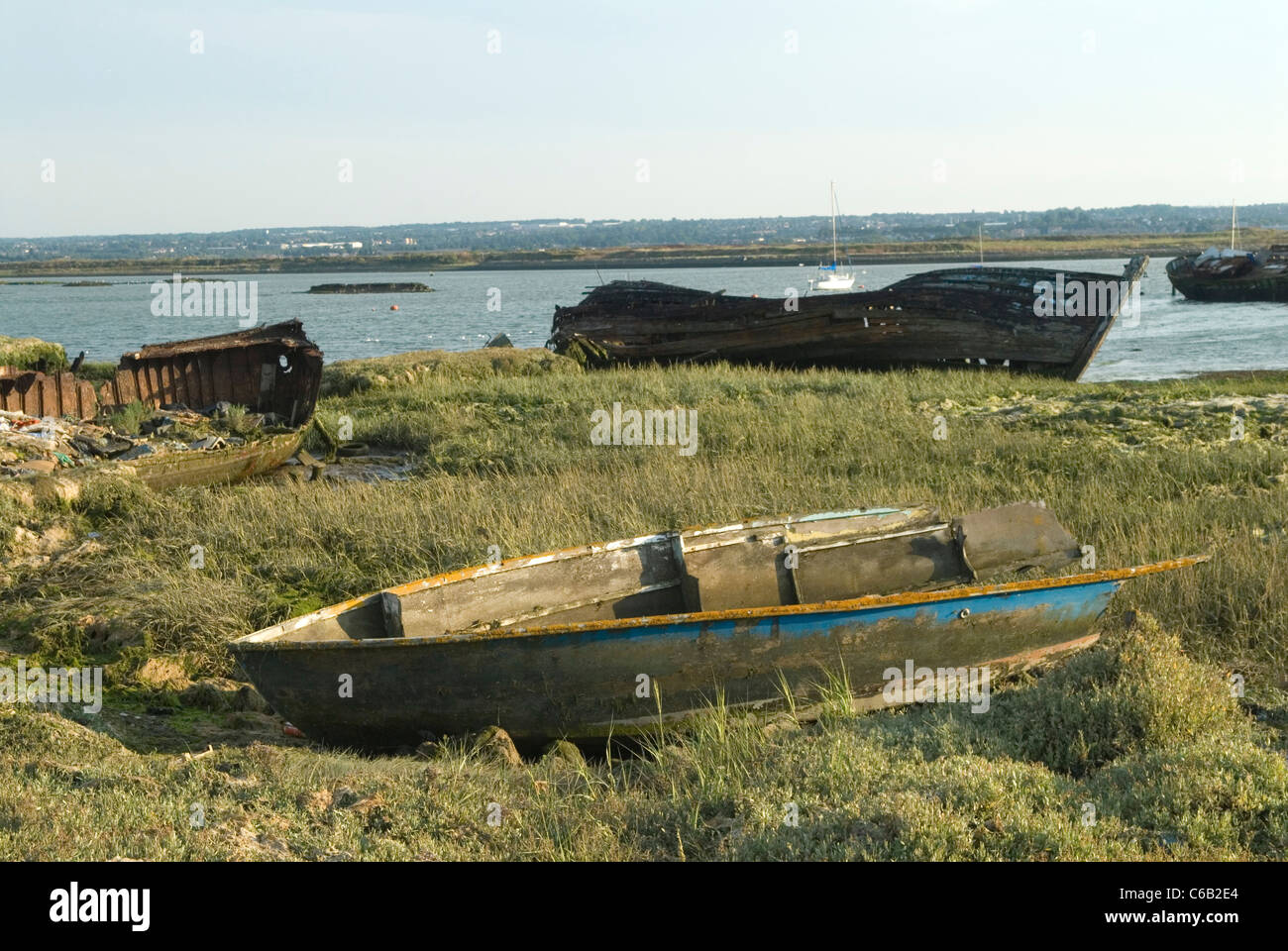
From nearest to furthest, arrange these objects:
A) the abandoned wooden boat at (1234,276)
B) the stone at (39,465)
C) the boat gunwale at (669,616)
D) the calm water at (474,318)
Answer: the boat gunwale at (669,616) → the stone at (39,465) → the calm water at (474,318) → the abandoned wooden boat at (1234,276)

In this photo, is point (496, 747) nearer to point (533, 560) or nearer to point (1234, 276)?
point (533, 560)

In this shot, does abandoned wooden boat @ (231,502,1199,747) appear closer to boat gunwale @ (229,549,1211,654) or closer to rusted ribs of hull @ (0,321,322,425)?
boat gunwale @ (229,549,1211,654)

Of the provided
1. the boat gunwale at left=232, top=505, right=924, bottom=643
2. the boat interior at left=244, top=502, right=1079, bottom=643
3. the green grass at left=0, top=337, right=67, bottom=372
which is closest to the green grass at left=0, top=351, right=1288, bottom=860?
the boat gunwale at left=232, top=505, right=924, bottom=643

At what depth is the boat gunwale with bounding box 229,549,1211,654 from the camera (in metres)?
6.96

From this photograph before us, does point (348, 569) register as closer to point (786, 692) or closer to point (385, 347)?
point (786, 692)

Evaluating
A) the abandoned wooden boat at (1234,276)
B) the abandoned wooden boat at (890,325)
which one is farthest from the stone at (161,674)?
the abandoned wooden boat at (1234,276)

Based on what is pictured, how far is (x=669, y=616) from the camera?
23.0ft

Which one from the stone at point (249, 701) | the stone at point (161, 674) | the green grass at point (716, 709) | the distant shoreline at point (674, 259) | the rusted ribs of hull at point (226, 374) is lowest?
the stone at point (249, 701)

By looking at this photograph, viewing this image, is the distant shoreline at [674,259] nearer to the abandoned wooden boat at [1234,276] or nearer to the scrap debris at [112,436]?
the abandoned wooden boat at [1234,276]

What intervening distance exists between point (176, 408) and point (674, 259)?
436ft

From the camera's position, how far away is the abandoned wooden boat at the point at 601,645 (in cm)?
707

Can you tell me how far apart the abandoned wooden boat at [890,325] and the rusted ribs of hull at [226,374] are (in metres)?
9.07
